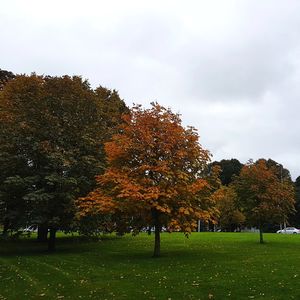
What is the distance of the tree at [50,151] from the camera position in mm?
26797

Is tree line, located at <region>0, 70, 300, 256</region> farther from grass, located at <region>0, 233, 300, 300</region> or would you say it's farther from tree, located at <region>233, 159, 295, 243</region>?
grass, located at <region>0, 233, 300, 300</region>

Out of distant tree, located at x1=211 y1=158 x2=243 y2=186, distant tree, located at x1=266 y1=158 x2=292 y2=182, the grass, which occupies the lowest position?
the grass

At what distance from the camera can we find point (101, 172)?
94.5 feet

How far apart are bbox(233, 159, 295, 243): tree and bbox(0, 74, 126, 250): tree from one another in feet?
40.0

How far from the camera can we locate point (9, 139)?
28641mm

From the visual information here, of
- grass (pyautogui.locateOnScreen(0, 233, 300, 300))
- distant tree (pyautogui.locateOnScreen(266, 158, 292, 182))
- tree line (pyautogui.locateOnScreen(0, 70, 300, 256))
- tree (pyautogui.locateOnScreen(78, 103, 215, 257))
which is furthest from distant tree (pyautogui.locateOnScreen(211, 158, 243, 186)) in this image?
grass (pyautogui.locateOnScreen(0, 233, 300, 300))

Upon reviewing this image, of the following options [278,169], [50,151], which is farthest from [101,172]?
[278,169]

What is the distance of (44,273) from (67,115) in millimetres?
14127

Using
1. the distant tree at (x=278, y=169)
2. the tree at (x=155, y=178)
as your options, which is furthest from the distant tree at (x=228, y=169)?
the tree at (x=155, y=178)

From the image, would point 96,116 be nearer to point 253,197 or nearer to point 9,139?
point 9,139

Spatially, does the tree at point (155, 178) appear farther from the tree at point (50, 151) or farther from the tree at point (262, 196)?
the tree at point (262, 196)

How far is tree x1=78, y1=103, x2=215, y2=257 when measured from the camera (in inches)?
886

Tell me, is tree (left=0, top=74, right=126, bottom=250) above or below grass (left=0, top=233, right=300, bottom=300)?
above

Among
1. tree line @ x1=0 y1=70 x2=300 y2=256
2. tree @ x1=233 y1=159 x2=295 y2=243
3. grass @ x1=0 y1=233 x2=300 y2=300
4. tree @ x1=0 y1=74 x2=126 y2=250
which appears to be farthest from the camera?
tree @ x1=233 y1=159 x2=295 y2=243
